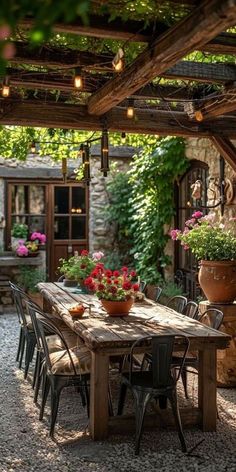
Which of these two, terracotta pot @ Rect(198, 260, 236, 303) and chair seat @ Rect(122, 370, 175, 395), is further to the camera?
terracotta pot @ Rect(198, 260, 236, 303)

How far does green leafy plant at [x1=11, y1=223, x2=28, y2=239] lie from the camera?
867 centimetres

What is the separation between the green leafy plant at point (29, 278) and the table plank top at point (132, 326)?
3376 mm

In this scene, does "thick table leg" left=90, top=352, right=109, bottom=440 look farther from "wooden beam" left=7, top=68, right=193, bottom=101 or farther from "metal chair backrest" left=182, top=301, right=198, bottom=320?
"wooden beam" left=7, top=68, right=193, bottom=101

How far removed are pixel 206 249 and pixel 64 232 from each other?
415 centimetres

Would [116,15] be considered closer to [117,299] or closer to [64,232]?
[117,299]

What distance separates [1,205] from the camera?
Answer: 28.6 feet

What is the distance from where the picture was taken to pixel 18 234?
8672 mm

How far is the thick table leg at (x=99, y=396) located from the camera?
3.66 metres

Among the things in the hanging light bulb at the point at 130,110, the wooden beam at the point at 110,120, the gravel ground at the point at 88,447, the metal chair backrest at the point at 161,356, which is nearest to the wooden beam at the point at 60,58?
the hanging light bulb at the point at 130,110

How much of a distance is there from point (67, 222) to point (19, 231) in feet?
2.61

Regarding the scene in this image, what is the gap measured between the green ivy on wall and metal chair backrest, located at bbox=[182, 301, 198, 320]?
2.54 metres

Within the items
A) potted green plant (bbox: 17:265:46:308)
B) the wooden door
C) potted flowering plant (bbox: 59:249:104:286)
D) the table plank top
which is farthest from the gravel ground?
the wooden door

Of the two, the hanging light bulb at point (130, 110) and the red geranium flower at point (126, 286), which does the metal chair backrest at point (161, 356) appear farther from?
the hanging light bulb at point (130, 110)

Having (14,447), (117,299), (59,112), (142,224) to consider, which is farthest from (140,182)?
(14,447)
